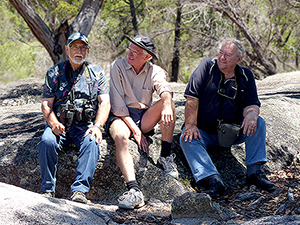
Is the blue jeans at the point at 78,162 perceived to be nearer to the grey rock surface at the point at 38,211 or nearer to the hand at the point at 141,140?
the grey rock surface at the point at 38,211

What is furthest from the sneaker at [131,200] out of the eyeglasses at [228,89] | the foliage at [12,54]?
the foliage at [12,54]

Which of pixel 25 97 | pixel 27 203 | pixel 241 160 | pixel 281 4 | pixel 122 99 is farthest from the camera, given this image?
pixel 281 4

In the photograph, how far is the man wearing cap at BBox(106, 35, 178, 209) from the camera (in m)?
3.80

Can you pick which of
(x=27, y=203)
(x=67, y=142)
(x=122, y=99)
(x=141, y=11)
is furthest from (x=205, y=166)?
(x=141, y=11)

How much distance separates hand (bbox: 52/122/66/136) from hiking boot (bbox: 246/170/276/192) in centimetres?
200

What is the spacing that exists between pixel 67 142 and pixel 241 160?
206 centimetres

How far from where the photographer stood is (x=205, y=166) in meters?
3.86

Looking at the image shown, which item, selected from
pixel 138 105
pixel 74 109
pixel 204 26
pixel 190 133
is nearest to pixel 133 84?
pixel 138 105

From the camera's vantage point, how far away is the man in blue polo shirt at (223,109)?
396cm

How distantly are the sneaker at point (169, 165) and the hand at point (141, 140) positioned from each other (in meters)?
0.20

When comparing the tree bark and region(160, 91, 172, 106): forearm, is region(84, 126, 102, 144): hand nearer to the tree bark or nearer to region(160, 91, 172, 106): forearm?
region(160, 91, 172, 106): forearm

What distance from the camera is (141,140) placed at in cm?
402

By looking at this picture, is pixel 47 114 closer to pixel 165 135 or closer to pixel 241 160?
pixel 165 135

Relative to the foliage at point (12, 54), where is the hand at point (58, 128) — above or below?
above
